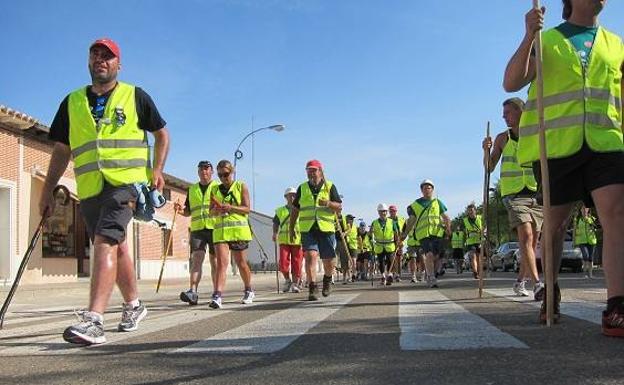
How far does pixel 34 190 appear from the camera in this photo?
20984 millimetres

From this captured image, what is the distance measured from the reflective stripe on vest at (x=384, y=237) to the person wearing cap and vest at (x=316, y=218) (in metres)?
8.30

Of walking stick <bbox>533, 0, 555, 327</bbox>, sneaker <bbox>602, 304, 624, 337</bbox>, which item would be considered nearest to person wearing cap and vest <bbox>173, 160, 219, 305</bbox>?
walking stick <bbox>533, 0, 555, 327</bbox>

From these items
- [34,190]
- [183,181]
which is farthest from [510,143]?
[183,181]

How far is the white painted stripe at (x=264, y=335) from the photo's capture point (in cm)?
418

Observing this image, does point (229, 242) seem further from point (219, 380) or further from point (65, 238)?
point (65, 238)

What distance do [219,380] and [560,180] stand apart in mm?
2691

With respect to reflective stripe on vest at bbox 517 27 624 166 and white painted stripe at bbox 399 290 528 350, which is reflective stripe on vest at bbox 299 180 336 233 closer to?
white painted stripe at bbox 399 290 528 350

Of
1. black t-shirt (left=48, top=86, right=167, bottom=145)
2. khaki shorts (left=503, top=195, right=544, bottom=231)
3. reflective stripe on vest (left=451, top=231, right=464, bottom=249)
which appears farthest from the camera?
reflective stripe on vest (left=451, top=231, right=464, bottom=249)

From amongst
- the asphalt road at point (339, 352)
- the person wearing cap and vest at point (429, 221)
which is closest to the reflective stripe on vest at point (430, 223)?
the person wearing cap and vest at point (429, 221)

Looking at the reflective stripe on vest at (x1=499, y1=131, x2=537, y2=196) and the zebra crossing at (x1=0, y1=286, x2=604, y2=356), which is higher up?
the reflective stripe on vest at (x1=499, y1=131, x2=537, y2=196)

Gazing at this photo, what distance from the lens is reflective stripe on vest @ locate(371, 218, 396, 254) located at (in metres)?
18.5

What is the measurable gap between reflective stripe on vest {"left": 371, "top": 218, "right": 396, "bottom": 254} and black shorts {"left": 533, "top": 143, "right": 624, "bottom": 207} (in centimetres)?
1385

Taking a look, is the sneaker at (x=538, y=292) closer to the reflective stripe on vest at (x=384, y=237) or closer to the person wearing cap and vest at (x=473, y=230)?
the reflective stripe on vest at (x=384, y=237)

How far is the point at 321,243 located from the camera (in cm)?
1015
